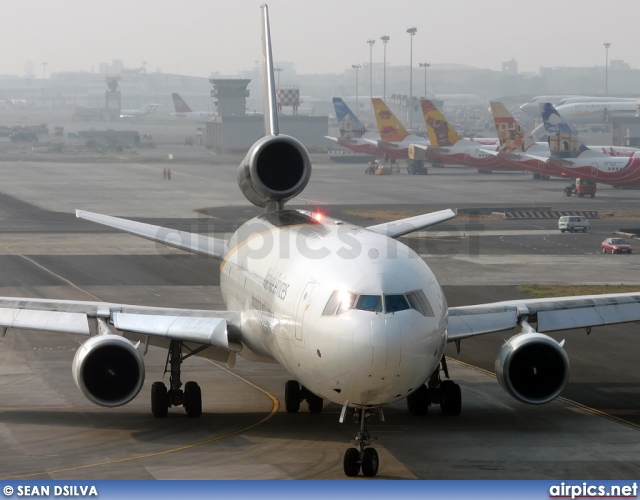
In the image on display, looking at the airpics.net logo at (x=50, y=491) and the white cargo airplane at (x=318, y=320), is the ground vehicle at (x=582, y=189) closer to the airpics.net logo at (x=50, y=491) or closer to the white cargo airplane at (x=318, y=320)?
the white cargo airplane at (x=318, y=320)

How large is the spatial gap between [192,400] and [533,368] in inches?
343

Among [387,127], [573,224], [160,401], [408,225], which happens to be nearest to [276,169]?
[408,225]

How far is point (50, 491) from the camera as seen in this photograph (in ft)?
71.6

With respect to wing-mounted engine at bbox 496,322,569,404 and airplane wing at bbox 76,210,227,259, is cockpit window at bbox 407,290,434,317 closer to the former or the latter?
wing-mounted engine at bbox 496,322,569,404

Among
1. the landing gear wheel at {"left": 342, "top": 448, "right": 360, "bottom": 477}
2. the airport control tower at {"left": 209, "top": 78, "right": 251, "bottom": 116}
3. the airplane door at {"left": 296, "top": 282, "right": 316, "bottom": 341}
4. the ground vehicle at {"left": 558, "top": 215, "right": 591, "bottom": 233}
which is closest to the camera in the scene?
the landing gear wheel at {"left": 342, "top": 448, "right": 360, "bottom": 477}

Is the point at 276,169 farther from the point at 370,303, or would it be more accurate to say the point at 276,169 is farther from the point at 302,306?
the point at 370,303

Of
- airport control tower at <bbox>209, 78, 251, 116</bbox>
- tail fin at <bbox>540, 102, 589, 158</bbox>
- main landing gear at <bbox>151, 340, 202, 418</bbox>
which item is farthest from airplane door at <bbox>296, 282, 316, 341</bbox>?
airport control tower at <bbox>209, 78, 251, 116</bbox>

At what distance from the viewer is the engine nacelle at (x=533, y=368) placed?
27.5m

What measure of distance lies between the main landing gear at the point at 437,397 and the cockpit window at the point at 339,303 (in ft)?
23.5

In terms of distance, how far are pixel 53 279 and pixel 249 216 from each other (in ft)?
105

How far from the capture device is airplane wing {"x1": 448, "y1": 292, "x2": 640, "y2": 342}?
28.9m

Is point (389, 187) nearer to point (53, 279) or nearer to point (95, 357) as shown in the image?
point (53, 279)

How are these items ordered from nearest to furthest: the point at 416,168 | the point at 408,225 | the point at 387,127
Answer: the point at 408,225 < the point at 416,168 < the point at 387,127

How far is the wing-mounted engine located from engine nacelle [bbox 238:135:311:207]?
9009mm
